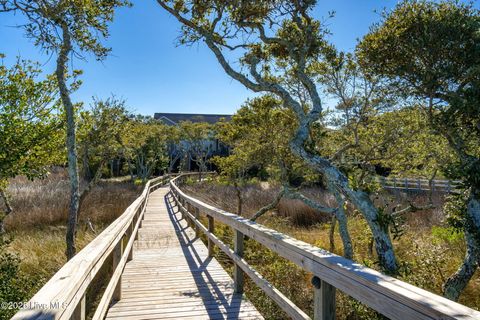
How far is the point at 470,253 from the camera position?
438 centimetres

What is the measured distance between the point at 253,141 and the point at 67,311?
28.8 feet

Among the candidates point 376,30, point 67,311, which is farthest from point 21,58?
point 67,311

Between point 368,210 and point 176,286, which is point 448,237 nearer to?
point 368,210

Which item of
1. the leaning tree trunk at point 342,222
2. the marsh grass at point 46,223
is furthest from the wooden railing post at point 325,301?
the marsh grass at point 46,223

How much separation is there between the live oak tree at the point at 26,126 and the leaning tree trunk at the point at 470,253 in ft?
26.5

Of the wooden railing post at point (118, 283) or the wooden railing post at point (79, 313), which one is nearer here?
the wooden railing post at point (79, 313)

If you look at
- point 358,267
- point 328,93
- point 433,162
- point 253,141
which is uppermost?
point 328,93

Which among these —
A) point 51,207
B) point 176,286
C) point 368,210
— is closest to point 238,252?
point 176,286

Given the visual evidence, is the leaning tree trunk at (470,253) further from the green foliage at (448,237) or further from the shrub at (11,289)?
the shrub at (11,289)

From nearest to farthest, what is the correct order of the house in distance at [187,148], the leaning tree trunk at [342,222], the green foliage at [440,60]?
the green foliage at [440,60] → the leaning tree trunk at [342,222] → the house in distance at [187,148]

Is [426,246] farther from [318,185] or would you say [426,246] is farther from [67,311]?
[318,185]

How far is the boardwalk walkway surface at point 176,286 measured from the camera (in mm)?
3867

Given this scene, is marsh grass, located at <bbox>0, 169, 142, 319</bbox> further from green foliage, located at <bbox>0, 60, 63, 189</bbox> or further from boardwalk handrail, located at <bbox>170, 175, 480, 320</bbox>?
boardwalk handrail, located at <bbox>170, 175, 480, 320</bbox>

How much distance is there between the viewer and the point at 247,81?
5.13 meters
